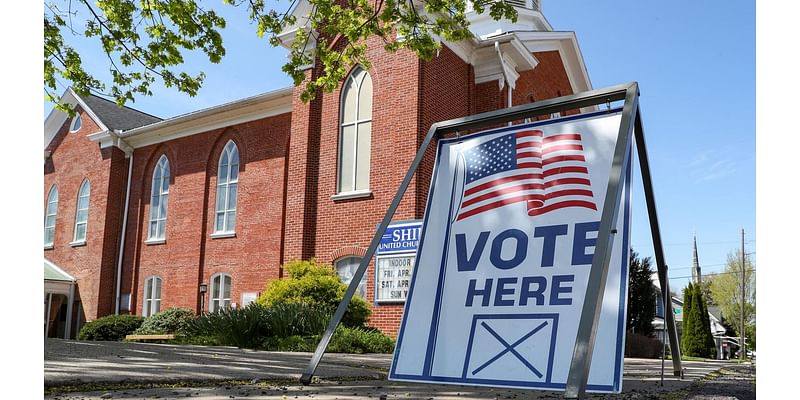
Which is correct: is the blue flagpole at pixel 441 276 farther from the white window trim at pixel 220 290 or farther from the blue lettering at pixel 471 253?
the white window trim at pixel 220 290

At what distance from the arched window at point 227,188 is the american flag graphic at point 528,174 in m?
17.9

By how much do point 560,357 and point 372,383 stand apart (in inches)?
65.1

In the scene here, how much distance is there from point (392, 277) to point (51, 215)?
1977 cm

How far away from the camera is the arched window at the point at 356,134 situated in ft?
55.8

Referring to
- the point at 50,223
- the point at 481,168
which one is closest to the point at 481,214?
the point at 481,168

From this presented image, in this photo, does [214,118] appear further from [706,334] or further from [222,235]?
[706,334]

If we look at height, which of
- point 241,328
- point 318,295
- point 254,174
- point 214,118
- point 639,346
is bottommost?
point 639,346

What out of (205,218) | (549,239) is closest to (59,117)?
(205,218)

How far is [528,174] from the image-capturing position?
14.0 ft

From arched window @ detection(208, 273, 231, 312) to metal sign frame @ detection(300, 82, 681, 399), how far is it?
17075 millimetres

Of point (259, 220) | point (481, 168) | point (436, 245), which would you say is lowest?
point (436, 245)

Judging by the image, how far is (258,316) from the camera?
11.5 meters

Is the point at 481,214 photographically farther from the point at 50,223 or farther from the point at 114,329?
the point at 50,223

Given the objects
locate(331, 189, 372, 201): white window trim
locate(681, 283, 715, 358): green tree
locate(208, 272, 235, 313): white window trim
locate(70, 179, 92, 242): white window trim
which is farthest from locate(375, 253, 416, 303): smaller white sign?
locate(681, 283, 715, 358): green tree
